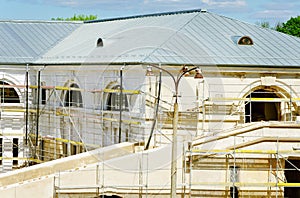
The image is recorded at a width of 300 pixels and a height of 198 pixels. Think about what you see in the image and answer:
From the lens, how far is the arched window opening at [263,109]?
103 ft

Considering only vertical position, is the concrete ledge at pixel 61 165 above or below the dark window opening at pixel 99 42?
below

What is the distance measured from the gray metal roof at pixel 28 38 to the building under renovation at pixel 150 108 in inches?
3.5

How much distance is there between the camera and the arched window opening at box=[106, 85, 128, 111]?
100.0 ft

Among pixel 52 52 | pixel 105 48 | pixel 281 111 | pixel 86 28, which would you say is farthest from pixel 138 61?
pixel 86 28

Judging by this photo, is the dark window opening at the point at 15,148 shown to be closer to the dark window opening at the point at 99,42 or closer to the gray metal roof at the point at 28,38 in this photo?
the gray metal roof at the point at 28,38

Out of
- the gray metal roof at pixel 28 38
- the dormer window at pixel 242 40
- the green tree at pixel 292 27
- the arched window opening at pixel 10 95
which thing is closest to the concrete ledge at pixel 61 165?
the dormer window at pixel 242 40

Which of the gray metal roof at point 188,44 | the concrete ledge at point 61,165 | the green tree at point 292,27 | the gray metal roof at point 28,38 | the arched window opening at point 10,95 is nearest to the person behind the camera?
the concrete ledge at point 61,165

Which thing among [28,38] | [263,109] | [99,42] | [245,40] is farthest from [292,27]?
[245,40]

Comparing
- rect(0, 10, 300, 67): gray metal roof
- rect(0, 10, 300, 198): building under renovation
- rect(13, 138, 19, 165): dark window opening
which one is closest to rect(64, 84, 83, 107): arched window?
rect(0, 10, 300, 198): building under renovation

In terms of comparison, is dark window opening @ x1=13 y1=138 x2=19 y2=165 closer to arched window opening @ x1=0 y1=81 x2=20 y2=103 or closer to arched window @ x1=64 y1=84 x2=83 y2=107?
arched window opening @ x1=0 y1=81 x2=20 y2=103

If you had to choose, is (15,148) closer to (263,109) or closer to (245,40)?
(263,109)

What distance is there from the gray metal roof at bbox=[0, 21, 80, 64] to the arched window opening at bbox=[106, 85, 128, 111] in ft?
21.9

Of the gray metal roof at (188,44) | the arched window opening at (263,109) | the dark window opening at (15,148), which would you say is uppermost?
the gray metal roof at (188,44)

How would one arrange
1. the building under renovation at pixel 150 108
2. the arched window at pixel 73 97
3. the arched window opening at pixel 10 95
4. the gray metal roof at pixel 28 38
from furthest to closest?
the gray metal roof at pixel 28 38 → the arched window opening at pixel 10 95 → the arched window at pixel 73 97 → the building under renovation at pixel 150 108
